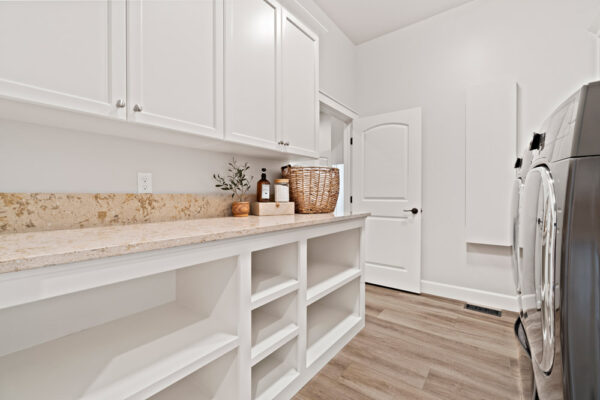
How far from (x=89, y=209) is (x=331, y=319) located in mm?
1699

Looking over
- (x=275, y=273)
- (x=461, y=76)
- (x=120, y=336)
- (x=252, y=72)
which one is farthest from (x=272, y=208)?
(x=461, y=76)

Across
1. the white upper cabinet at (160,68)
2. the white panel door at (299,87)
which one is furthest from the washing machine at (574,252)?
the white panel door at (299,87)

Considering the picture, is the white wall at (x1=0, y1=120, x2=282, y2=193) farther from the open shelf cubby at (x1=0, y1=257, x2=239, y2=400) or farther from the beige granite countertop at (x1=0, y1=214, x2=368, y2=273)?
the open shelf cubby at (x1=0, y1=257, x2=239, y2=400)

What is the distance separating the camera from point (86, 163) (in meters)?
1.23

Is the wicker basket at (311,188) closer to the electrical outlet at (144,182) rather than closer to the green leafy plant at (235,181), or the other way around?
the green leafy plant at (235,181)

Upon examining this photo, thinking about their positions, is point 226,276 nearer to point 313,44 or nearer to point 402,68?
point 313,44

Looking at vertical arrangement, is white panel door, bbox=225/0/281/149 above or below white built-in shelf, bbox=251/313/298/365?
above

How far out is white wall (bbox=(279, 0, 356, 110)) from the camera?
265 centimetres

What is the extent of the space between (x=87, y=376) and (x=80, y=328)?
386 millimetres

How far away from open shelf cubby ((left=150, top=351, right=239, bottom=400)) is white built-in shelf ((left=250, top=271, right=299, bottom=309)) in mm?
237

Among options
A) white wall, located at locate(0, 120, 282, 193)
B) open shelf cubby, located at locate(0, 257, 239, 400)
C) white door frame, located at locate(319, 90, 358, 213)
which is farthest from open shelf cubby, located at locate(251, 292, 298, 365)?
white door frame, located at locate(319, 90, 358, 213)

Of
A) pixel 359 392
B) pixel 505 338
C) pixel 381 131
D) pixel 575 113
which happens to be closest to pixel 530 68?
pixel 381 131

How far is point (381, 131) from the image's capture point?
3.18 m

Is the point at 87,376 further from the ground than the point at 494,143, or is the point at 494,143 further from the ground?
the point at 494,143
